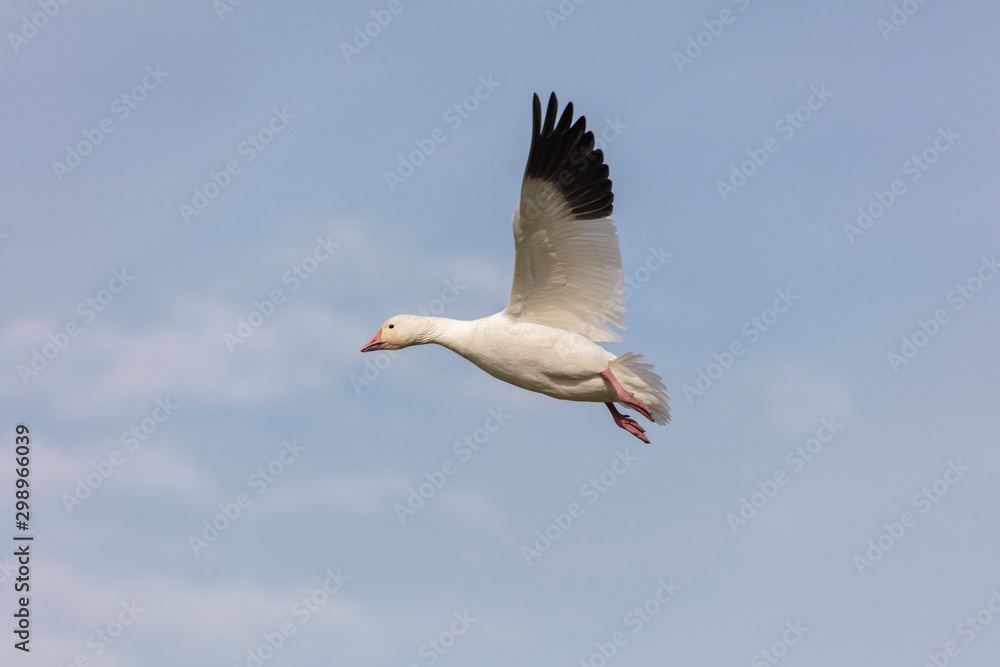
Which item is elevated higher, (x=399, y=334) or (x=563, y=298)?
(x=563, y=298)

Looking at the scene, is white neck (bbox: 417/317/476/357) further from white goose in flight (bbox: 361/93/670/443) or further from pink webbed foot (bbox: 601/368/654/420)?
pink webbed foot (bbox: 601/368/654/420)

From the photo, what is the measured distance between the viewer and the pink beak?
537 inches

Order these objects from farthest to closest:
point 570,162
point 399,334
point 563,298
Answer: point 399,334, point 563,298, point 570,162

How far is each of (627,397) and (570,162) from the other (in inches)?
97.5

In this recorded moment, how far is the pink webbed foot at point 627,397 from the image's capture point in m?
12.6

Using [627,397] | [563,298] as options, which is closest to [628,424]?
[627,397]

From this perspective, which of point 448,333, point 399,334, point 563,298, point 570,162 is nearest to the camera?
point 570,162

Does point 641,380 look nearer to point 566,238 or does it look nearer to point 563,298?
point 563,298

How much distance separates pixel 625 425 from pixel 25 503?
750 centimetres

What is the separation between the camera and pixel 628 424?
13.3 metres

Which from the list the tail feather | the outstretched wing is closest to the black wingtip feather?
the outstretched wing

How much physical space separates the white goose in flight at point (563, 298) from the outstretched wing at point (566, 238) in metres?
0.01

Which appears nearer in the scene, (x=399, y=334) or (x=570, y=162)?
(x=570, y=162)

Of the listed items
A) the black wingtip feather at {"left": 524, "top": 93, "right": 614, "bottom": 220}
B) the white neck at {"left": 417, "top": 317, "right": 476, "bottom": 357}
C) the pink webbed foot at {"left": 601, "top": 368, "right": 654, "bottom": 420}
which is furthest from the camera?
the white neck at {"left": 417, "top": 317, "right": 476, "bottom": 357}
